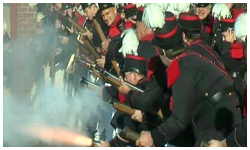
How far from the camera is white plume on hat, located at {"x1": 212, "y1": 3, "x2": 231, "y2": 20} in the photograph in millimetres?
7922

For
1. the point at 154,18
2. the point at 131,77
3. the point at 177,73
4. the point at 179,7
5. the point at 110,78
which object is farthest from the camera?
the point at 179,7

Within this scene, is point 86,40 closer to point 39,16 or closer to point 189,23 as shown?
point 189,23

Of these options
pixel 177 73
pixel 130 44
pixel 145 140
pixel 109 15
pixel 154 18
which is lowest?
pixel 145 140

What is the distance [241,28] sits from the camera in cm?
686

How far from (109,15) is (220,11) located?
5.16 ft

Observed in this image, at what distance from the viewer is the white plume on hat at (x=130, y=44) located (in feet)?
24.3

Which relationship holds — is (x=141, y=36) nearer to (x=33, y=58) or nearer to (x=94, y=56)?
(x=94, y=56)

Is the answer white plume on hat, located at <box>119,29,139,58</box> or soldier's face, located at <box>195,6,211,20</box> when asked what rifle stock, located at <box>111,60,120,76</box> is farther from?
soldier's face, located at <box>195,6,211,20</box>

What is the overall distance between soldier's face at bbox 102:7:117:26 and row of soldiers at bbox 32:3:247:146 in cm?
1

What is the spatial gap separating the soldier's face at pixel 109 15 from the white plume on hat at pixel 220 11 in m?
1.39

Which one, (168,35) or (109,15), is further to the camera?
(109,15)

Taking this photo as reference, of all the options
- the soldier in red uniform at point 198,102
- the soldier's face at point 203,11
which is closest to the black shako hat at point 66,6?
the soldier's face at point 203,11

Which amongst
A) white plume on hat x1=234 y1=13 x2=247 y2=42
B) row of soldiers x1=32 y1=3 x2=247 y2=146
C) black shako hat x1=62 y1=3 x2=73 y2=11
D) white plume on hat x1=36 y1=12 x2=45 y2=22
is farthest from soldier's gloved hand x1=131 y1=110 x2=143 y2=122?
white plume on hat x1=36 y1=12 x2=45 y2=22

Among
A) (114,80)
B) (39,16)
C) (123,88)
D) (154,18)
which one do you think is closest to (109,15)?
(114,80)
